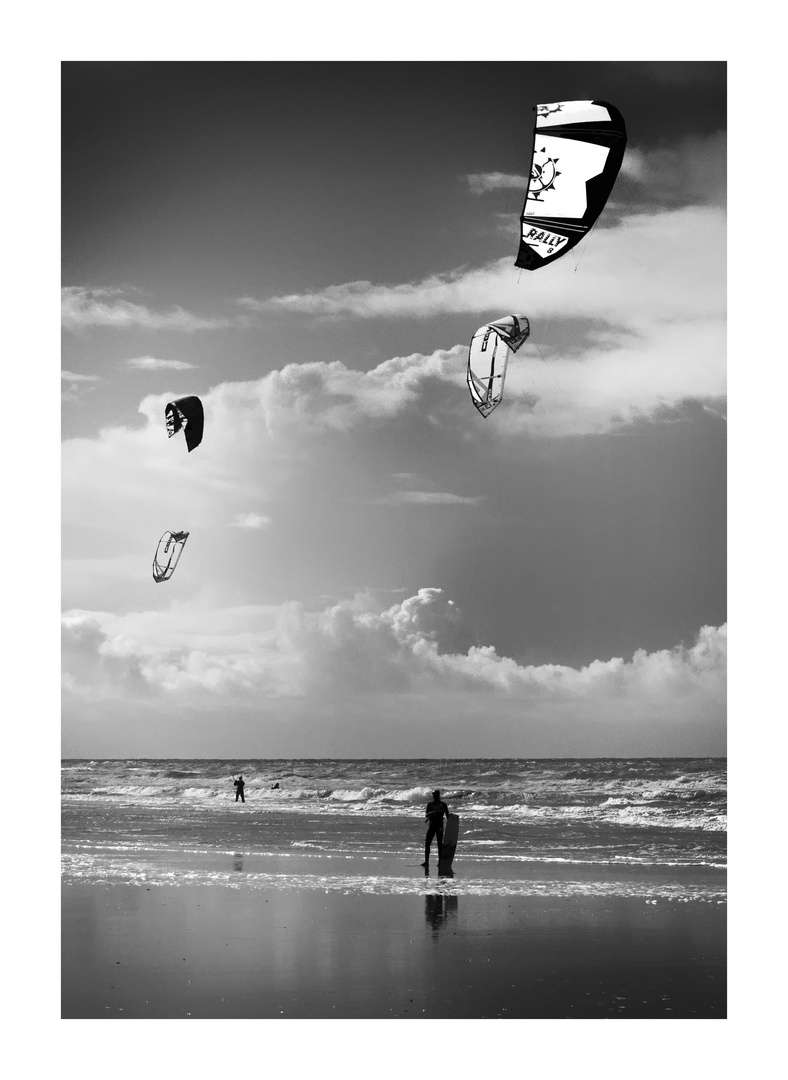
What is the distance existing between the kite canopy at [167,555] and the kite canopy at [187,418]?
39.9 inches

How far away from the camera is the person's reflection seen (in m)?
6.15

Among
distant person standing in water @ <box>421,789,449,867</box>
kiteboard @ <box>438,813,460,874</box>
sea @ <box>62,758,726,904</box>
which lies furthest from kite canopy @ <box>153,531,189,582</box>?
kiteboard @ <box>438,813,460,874</box>

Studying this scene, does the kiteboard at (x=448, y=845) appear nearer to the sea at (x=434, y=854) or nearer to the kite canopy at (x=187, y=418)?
the sea at (x=434, y=854)

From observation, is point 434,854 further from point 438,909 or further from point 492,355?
point 492,355

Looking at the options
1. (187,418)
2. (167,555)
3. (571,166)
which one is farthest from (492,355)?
(167,555)

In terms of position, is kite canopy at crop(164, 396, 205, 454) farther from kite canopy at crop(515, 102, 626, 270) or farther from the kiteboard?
the kiteboard

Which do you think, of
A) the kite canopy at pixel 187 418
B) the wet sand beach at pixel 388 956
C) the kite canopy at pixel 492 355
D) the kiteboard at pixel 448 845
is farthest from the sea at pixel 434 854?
the kite canopy at pixel 492 355

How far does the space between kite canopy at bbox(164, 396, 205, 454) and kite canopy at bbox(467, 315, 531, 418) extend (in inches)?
122

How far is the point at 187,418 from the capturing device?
11492mm

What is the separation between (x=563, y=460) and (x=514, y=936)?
25.3 ft

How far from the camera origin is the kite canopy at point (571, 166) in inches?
312
